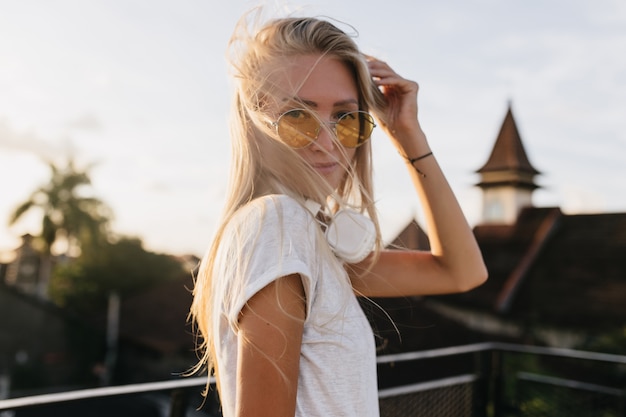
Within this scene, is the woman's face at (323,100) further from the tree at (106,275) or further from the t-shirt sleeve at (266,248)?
the tree at (106,275)

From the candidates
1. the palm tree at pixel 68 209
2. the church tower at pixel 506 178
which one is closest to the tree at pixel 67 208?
the palm tree at pixel 68 209

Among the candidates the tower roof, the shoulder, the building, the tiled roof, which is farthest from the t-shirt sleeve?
the tower roof

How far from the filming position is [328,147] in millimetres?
1089

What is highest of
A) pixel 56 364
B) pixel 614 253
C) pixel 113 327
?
pixel 614 253

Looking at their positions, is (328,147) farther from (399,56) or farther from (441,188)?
(399,56)

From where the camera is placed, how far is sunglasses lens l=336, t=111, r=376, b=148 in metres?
1.12

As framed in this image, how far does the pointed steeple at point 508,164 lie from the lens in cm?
2936

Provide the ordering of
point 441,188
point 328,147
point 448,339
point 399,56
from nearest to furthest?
1. point 328,147
2. point 441,188
3. point 399,56
4. point 448,339

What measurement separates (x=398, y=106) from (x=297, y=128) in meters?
0.39

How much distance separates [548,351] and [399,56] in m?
1.91

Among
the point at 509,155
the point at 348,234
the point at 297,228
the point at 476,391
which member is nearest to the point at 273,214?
the point at 297,228

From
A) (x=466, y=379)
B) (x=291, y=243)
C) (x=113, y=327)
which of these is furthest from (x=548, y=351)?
(x=113, y=327)

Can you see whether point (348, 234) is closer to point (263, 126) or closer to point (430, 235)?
point (263, 126)

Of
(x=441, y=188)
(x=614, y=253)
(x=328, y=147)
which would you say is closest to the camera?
(x=328, y=147)
